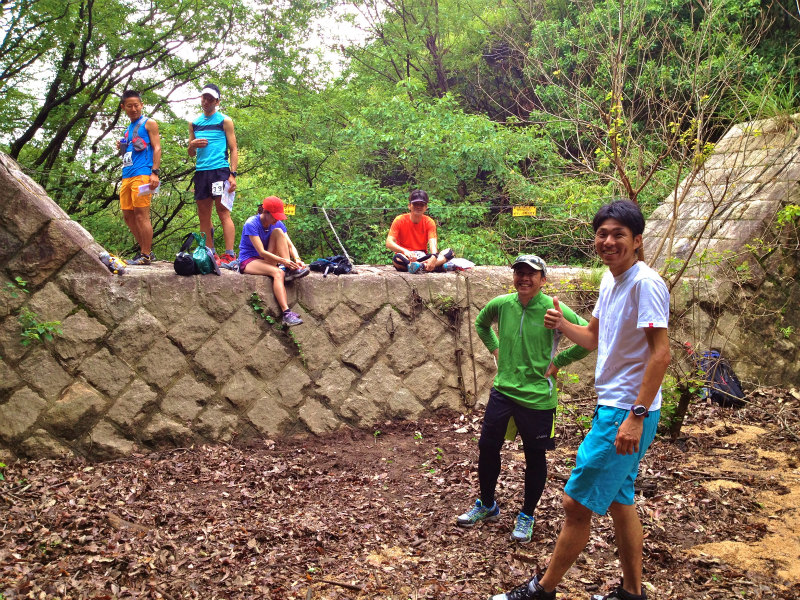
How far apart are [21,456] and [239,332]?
180 cm

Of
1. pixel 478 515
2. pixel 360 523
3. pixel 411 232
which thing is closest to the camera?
pixel 478 515

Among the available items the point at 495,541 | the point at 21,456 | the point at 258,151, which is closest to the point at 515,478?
the point at 495,541

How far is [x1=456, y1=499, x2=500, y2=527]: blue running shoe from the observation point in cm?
381

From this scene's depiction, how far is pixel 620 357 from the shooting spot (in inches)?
101

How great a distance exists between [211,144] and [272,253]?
1205 mm

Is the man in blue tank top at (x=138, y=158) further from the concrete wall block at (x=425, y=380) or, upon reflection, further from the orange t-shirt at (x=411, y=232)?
the concrete wall block at (x=425, y=380)

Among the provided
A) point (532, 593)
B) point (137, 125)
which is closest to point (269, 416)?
point (137, 125)

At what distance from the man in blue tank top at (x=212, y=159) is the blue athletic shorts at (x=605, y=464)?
3937 mm

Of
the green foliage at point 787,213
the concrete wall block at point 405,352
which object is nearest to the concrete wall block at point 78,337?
the concrete wall block at point 405,352

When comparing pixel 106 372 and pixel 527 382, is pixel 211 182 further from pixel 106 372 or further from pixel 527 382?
pixel 527 382

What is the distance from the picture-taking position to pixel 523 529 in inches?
143

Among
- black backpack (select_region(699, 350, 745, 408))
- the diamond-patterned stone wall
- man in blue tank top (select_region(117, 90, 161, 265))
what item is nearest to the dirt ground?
the diamond-patterned stone wall

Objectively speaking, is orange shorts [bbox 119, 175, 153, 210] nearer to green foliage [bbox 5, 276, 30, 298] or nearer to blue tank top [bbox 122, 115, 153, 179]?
blue tank top [bbox 122, 115, 153, 179]

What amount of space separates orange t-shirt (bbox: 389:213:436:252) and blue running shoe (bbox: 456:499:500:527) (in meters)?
3.13
